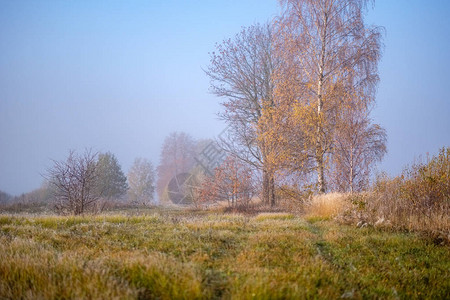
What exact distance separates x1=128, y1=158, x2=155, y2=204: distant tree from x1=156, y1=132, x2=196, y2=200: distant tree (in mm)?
3876

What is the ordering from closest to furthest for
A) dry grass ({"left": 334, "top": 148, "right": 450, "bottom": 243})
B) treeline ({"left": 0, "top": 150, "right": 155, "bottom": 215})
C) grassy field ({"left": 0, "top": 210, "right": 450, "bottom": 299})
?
grassy field ({"left": 0, "top": 210, "right": 450, "bottom": 299}), dry grass ({"left": 334, "top": 148, "right": 450, "bottom": 243}), treeline ({"left": 0, "top": 150, "right": 155, "bottom": 215})

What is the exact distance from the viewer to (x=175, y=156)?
150ft

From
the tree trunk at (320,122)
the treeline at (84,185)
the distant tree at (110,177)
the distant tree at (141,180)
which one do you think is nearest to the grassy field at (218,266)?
the tree trunk at (320,122)

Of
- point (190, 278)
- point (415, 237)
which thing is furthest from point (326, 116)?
point (190, 278)

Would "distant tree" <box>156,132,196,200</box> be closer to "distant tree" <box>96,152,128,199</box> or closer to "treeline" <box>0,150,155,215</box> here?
"treeline" <box>0,150,155,215</box>

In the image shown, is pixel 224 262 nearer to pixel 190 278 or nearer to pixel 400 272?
pixel 190 278

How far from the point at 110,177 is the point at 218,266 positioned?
29279 millimetres

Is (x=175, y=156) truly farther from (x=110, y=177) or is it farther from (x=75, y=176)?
(x=75, y=176)

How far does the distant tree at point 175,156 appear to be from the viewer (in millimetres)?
45562

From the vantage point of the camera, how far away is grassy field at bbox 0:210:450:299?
3400 millimetres

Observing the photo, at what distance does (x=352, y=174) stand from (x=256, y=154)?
5.88 m

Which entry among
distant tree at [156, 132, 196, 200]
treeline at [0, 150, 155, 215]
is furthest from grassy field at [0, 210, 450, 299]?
distant tree at [156, 132, 196, 200]

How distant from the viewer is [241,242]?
6.30m

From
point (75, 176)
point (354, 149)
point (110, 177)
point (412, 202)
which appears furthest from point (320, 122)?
point (110, 177)
